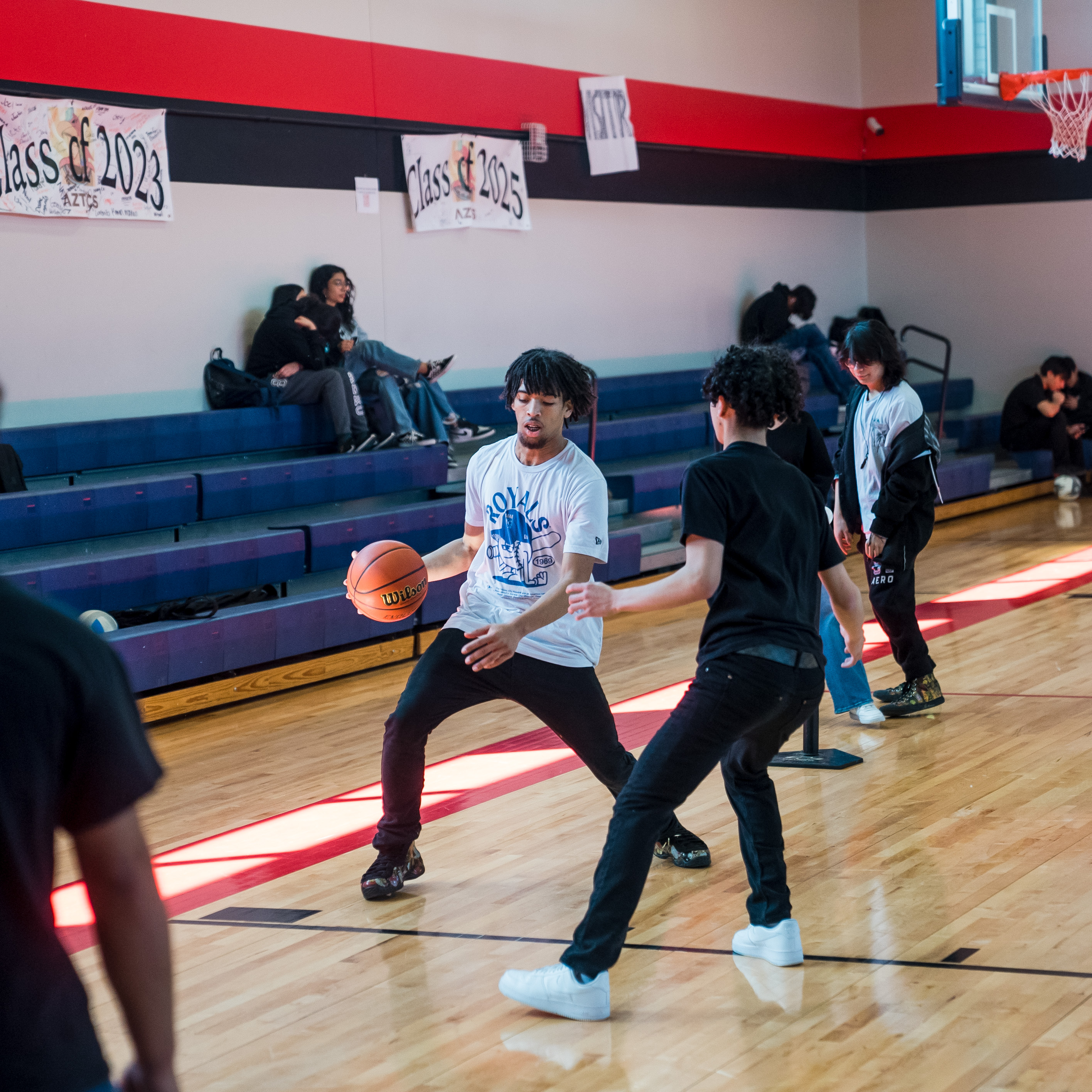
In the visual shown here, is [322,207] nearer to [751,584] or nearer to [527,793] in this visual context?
[527,793]

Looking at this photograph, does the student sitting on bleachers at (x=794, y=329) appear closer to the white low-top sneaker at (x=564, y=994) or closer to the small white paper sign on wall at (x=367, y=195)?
the small white paper sign on wall at (x=367, y=195)

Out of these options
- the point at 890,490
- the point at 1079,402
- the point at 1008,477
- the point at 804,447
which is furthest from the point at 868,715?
the point at 1079,402

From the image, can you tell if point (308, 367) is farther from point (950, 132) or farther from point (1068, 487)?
point (950, 132)

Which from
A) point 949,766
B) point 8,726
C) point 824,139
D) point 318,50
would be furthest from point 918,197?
A: point 8,726

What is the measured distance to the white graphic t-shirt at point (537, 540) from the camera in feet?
11.7

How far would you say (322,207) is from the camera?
909 centimetres

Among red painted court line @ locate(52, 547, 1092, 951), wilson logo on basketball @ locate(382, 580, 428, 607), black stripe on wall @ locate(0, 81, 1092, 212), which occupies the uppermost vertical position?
black stripe on wall @ locate(0, 81, 1092, 212)

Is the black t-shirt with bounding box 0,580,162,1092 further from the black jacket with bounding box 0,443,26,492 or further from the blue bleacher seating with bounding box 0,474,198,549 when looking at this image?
the black jacket with bounding box 0,443,26,492

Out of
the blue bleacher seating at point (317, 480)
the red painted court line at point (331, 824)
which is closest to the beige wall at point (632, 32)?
the blue bleacher seating at point (317, 480)

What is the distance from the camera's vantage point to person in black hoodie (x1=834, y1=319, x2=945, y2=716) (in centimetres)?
515

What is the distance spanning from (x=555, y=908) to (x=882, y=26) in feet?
40.7

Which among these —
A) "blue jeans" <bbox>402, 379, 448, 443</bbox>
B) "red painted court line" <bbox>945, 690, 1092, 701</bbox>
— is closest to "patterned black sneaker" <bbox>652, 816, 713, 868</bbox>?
"red painted court line" <bbox>945, 690, 1092, 701</bbox>

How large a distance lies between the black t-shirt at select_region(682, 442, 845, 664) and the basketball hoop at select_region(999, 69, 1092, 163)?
23.1 ft

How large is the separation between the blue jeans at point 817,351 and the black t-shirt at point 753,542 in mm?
9381
